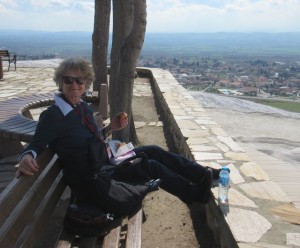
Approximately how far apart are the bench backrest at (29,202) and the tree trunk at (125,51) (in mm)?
1993

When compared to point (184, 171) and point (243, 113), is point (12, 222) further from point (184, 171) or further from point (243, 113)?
point (243, 113)

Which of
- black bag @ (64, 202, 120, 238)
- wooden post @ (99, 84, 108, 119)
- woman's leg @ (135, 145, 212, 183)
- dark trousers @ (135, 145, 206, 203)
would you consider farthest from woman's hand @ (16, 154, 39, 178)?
wooden post @ (99, 84, 108, 119)

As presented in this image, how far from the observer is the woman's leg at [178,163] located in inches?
127

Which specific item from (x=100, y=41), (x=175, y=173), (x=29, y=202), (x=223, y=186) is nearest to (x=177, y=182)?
(x=175, y=173)

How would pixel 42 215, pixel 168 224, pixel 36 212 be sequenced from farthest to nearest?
1. pixel 168 224
2. pixel 36 212
3. pixel 42 215

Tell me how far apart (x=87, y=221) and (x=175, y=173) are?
950 mm

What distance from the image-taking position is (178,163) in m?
3.25

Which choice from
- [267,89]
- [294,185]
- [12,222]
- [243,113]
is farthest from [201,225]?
[267,89]

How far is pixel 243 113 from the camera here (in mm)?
10367

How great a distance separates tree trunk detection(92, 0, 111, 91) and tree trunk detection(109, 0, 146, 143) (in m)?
2.27

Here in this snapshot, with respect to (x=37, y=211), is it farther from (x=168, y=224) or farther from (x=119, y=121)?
(x=168, y=224)


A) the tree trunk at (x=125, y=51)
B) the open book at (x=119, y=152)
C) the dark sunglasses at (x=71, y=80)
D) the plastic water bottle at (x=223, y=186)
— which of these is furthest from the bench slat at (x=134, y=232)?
the tree trunk at (x=125, y=51)

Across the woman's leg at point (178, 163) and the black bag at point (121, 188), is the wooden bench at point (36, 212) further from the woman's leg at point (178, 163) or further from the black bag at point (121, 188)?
the woman's leg at point (178, 163)

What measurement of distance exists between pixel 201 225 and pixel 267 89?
37149 millimetres
